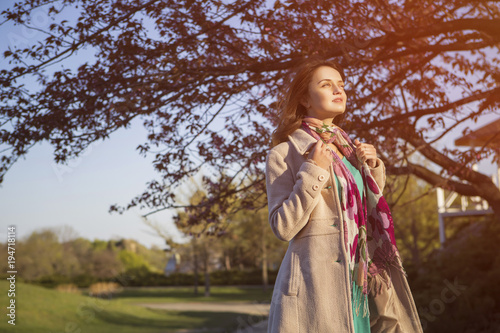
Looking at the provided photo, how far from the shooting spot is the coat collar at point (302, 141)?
8.66ft

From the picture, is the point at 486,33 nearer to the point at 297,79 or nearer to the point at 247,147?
the point at 247,147

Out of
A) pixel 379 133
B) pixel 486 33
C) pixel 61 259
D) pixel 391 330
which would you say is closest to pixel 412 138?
pixel 379 133

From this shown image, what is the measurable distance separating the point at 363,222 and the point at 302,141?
0.47m

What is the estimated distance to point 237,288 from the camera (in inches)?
1384

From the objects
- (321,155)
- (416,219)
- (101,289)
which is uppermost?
(416,219)

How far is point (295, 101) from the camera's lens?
2.84 m

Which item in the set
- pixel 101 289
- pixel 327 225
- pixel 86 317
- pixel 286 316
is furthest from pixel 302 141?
pixel 101 289

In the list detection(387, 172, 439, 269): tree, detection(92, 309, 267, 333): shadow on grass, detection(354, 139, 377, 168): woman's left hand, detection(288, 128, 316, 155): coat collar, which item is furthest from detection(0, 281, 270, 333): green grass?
detection(387, 172, 439, 269): tree

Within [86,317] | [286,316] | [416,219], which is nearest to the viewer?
[286,316]

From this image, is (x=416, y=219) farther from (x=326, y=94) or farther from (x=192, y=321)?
(x=326, y=94)

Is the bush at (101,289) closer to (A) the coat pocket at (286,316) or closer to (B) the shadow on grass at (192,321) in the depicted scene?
(B) the shadow on grass at (192,321)

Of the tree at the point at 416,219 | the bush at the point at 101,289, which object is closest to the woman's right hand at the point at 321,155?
the bush at the point at 101,289

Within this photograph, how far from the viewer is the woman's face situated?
272 cm

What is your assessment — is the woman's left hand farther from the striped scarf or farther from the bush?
the bush
